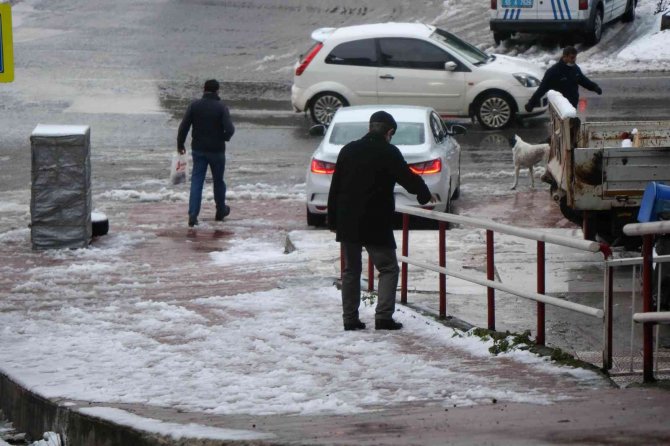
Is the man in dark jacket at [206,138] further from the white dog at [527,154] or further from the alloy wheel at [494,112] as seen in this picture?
the alloy wheel at [494,112]

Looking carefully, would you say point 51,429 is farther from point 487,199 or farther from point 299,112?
point 299,112

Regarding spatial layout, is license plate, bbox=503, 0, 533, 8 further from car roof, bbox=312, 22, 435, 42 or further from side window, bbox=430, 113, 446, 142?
side window, bbox=430, 113, 446, 142

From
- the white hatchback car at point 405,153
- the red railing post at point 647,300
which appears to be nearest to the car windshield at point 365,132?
the white hatchback car at point 405,153

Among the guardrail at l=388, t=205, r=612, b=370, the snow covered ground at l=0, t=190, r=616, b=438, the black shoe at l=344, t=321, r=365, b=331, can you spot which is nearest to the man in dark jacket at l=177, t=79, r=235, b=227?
the snow covered ground at l=0, t=190, r=616, b=438

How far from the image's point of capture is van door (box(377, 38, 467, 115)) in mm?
21344

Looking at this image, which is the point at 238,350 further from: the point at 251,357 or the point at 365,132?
the point at 365,132

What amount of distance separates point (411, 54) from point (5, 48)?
1286cm

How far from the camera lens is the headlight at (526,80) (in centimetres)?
2102

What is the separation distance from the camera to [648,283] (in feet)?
24.5

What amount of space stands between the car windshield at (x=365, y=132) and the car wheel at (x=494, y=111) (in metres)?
5.78

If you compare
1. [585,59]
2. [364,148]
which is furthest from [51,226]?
[585,59]

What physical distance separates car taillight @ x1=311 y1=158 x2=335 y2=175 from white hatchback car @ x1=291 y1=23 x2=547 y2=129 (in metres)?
6.59

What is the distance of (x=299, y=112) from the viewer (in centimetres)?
2311

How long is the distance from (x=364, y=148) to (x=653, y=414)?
3.21m
